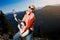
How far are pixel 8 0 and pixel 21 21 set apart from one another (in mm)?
338

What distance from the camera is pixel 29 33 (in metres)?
2.22

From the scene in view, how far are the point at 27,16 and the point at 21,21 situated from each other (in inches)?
Result: 3.8

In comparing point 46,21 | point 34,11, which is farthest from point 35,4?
point 46,21

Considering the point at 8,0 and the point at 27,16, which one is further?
the point at 8,0

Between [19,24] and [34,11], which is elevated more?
[34,11]

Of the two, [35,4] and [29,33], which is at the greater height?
[35,4]

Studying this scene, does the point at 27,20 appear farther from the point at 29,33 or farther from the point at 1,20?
the point at 1,20

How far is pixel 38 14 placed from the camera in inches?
88.1

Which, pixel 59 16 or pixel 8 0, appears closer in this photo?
pixel 59 16

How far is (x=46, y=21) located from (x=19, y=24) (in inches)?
12.6

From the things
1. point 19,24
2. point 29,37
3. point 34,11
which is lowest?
point 29,37

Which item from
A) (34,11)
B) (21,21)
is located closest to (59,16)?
(34,11)

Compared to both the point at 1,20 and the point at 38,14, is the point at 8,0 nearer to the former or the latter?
the point at 1,20

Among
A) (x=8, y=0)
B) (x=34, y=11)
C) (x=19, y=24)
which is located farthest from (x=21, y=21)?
(x=8, y=0)
